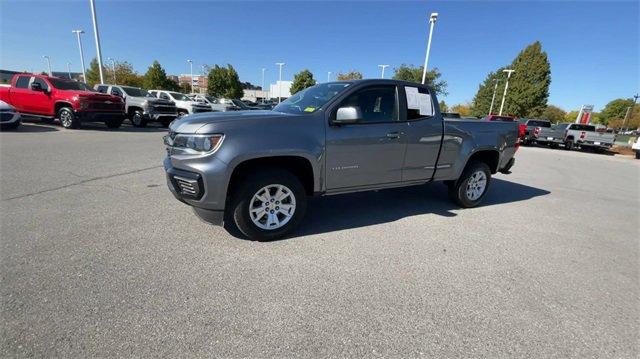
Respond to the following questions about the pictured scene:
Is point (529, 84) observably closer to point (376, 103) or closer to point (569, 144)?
point (569, 144)

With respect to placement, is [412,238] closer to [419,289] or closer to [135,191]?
[419,289]

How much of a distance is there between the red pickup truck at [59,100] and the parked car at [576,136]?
24.8m

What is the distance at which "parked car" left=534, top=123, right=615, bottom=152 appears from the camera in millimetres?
19812

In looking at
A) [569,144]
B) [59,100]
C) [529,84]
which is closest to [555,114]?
[529,84]

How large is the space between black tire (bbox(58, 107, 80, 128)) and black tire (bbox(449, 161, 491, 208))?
1325cm

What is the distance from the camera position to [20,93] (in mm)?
11945

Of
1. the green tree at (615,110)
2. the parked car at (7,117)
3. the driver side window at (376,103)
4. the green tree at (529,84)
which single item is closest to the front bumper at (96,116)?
the parked car at (7,117)

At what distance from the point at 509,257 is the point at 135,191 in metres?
5.47

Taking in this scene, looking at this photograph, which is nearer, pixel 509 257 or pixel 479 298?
pixel 479 298

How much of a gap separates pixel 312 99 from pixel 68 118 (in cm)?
1223

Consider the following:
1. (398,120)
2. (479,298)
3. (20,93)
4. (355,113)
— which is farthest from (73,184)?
(20,93)

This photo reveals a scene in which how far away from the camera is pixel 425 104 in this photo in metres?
4.46

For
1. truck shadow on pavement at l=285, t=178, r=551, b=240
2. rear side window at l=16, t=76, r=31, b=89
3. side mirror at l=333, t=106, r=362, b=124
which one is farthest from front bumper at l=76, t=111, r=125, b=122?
side mirror at l=333, t=106, r=362, b=124

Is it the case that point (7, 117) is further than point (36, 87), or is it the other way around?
point (36, 87)
